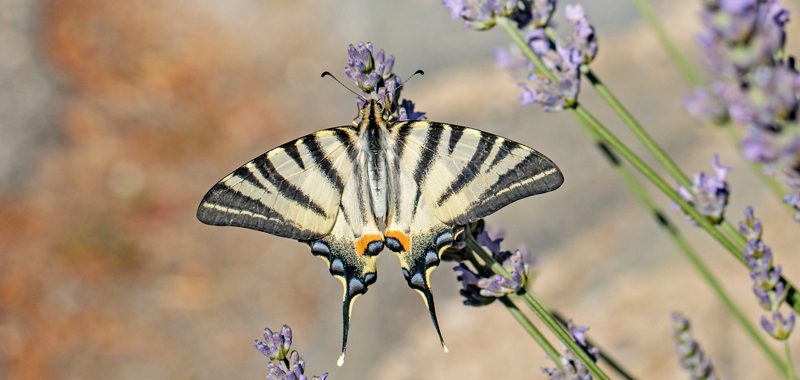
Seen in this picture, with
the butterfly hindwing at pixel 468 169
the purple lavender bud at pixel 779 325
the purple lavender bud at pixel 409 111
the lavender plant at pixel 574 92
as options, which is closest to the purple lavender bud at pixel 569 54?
the lavender plant at pixel 574 92

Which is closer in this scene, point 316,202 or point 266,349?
point 266,349

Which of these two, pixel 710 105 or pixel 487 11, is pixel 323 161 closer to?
pixel 487 11

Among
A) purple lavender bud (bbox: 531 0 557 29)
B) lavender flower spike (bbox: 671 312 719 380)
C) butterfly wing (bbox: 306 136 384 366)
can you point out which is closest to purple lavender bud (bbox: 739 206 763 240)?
lavender flower spike (bbox: 671 312 719 380)

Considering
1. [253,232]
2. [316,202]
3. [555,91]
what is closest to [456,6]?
[555,91]

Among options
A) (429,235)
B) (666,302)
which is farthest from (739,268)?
(429,235)

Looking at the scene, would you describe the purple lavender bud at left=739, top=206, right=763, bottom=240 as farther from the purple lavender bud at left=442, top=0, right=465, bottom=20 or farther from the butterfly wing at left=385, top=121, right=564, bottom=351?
the purple lavender bud at left=442, top=0, right=465, bottom=20

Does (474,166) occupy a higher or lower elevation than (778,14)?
higher
